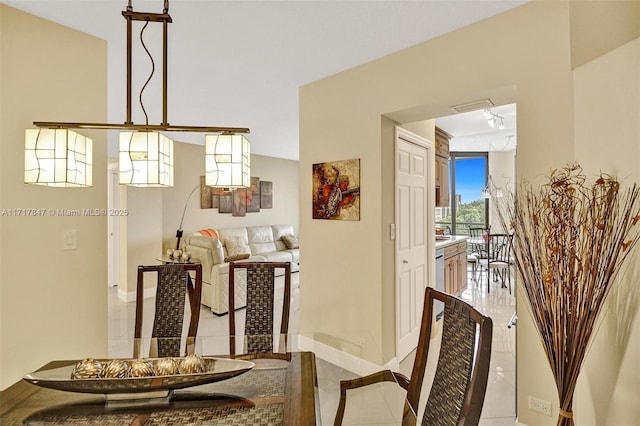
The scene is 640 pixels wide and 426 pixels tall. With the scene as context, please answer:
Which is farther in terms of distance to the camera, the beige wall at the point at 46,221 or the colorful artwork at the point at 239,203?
the colorful artwork at the point at 239,203

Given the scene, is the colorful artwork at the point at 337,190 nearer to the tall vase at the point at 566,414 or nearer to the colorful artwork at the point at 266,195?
the tall vase at the point at 566,414

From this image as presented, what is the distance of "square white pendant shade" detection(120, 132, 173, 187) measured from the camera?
50.8 inches

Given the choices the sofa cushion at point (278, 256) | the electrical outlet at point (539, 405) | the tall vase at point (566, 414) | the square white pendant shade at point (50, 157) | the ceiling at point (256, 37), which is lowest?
the electrical outlet at point (539, 405)

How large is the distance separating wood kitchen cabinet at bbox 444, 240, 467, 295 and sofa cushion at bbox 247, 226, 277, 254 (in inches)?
135

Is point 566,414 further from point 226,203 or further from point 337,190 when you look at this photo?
point 226,203

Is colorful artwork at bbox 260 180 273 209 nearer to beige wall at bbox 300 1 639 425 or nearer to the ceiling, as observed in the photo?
the ceiling

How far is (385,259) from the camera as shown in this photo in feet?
9.18

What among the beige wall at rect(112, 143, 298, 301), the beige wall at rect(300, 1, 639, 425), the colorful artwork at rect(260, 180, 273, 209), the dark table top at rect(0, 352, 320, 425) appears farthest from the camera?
the colorful artwork at rect(260, 180, 273, 209)

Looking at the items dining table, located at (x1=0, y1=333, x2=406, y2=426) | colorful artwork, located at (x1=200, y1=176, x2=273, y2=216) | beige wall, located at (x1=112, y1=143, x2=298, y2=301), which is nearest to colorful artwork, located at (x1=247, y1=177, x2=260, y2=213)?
colorful artwork, located at (x1=200, y1=176, x2=273, y2=216)

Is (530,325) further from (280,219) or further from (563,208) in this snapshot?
(280,219)

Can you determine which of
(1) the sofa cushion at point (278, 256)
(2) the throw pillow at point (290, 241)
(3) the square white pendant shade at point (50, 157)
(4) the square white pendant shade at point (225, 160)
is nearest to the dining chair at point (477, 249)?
(1) the sofa cushion at point (278, 256)

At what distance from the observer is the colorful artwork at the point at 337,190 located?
290cm

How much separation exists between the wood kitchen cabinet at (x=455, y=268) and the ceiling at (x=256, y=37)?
2.89 meters

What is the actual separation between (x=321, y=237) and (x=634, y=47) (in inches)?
93.1
